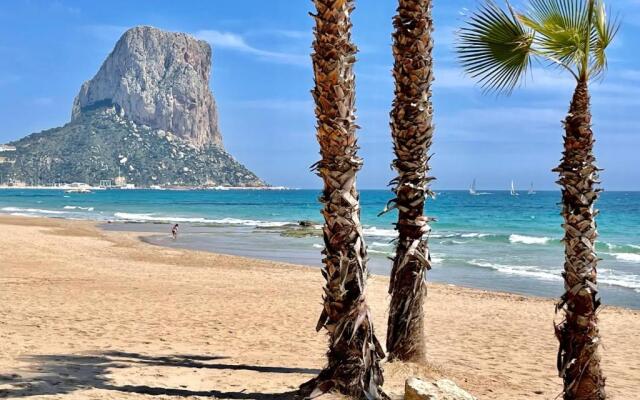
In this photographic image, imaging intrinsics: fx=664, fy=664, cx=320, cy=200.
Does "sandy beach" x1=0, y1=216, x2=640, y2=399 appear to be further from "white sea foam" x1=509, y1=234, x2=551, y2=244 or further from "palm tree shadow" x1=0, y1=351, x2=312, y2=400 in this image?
"white sea foam" x1=509, y1=234, x2=551, y2=244

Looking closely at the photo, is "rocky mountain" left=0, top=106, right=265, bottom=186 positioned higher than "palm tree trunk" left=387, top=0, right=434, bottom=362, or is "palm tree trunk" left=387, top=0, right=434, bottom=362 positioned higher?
"rocky mountain" left=0, top=106, right=265, bottom=186

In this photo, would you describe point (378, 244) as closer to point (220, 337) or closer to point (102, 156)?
point (220, 337)

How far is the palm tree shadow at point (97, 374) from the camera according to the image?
6.45 meters

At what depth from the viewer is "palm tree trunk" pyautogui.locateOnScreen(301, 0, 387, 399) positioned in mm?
6184

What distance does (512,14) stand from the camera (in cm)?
645

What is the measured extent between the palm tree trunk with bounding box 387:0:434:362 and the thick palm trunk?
1.89 m

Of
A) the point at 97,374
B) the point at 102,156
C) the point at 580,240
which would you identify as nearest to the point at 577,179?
the point at 580,240

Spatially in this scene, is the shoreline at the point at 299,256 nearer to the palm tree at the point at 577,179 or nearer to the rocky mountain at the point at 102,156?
the palm tree at the point at 577,179

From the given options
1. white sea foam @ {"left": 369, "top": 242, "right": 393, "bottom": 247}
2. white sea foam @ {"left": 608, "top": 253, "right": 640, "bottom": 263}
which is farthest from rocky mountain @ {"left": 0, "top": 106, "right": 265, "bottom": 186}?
white sea foam @ {"left": 608, "top": 253, "right": 640, "bottom": 263}

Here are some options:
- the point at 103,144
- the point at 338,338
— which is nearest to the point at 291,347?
the point at 338,338

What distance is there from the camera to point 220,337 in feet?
33.3

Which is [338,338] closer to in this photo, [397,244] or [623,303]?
[397,244]

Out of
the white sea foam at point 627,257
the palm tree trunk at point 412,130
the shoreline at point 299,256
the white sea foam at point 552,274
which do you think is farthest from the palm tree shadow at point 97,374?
the white sea foam at point 627,257

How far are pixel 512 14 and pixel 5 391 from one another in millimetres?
5992
